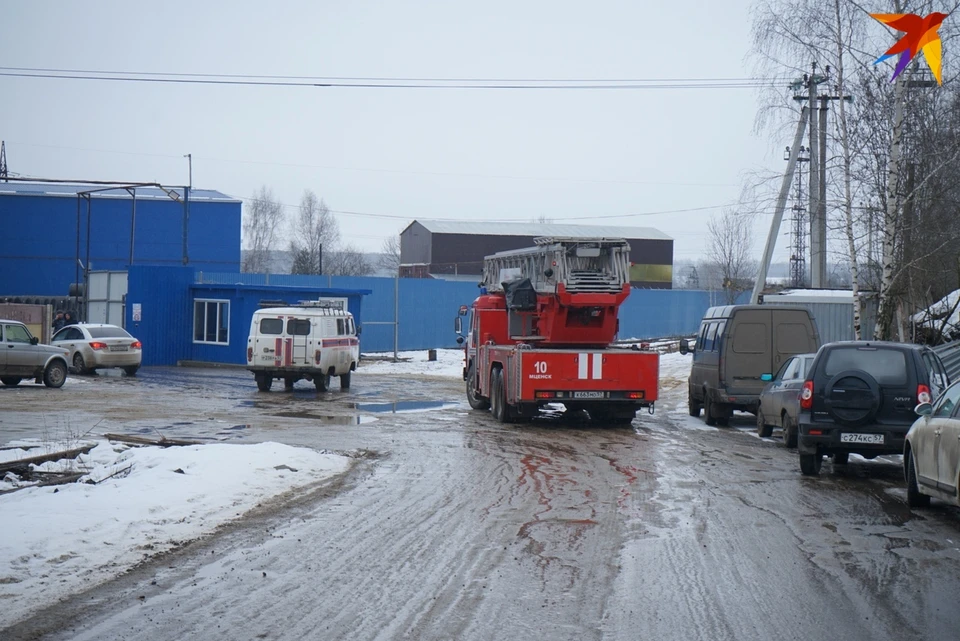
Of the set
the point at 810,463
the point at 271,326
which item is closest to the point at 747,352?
the point at 810,463

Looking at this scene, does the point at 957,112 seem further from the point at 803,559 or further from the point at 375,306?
the point at 375,306

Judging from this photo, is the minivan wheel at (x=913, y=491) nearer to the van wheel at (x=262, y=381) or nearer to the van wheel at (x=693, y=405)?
the van wheel at (x=693, y=405)

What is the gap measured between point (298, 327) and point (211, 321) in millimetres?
13661

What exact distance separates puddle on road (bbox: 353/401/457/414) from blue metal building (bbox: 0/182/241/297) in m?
38.9

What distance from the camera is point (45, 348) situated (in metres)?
26.6

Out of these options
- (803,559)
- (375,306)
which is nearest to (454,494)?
(803,559)

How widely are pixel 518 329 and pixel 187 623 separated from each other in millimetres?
15674

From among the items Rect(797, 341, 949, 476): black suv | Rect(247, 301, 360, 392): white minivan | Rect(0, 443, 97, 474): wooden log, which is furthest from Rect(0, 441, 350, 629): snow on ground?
Rect(247, 301, 360, 392): white minivan

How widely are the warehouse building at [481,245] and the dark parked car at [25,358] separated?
4771cm

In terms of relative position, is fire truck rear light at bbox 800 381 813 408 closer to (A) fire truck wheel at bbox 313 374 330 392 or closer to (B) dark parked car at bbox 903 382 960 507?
(B) dark parked car at bbox 903 382 960 507

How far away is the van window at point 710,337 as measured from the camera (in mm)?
20781

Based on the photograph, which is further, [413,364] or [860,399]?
[413,364]

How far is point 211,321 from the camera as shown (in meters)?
39.6

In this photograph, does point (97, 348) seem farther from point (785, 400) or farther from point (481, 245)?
point (481, 245)
